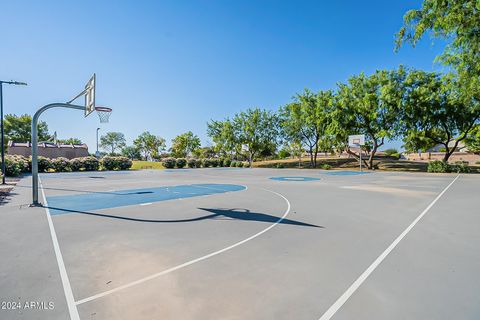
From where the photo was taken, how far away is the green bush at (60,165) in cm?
2317

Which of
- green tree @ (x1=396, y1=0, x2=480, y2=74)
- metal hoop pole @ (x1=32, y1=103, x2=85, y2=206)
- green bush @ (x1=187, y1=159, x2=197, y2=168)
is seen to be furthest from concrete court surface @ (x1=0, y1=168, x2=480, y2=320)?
green bush @ (x1=187, y1=159, x2=197, y2=168)

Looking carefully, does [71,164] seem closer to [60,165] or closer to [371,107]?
[60,165]

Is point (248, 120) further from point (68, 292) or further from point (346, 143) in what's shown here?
point (68, 292)

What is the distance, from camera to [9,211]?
6.88 metres

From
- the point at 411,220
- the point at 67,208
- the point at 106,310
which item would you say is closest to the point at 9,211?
the point at 67,208

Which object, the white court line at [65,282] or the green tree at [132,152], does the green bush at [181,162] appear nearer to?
the white court line at [65,282]

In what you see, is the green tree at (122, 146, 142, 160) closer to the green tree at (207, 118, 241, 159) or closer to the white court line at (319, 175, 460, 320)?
the green tree at (207, 118, 241, 159)

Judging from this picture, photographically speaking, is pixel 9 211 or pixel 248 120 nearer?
pixel 9 211

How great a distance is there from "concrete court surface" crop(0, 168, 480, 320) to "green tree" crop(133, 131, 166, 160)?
54.7 m

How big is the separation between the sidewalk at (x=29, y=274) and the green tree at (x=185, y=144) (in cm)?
4538

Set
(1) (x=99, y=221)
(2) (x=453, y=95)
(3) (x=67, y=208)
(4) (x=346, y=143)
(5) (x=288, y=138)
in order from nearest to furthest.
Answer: (1) (x=99, y=221), (3) (x=67, y=208), (2) (x=453, y=95), (4) (x=346, y=143), (5) (x=288, y=138)

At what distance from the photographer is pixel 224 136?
38531 mm

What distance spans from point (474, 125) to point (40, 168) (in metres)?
42.9

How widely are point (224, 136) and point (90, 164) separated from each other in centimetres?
1922
